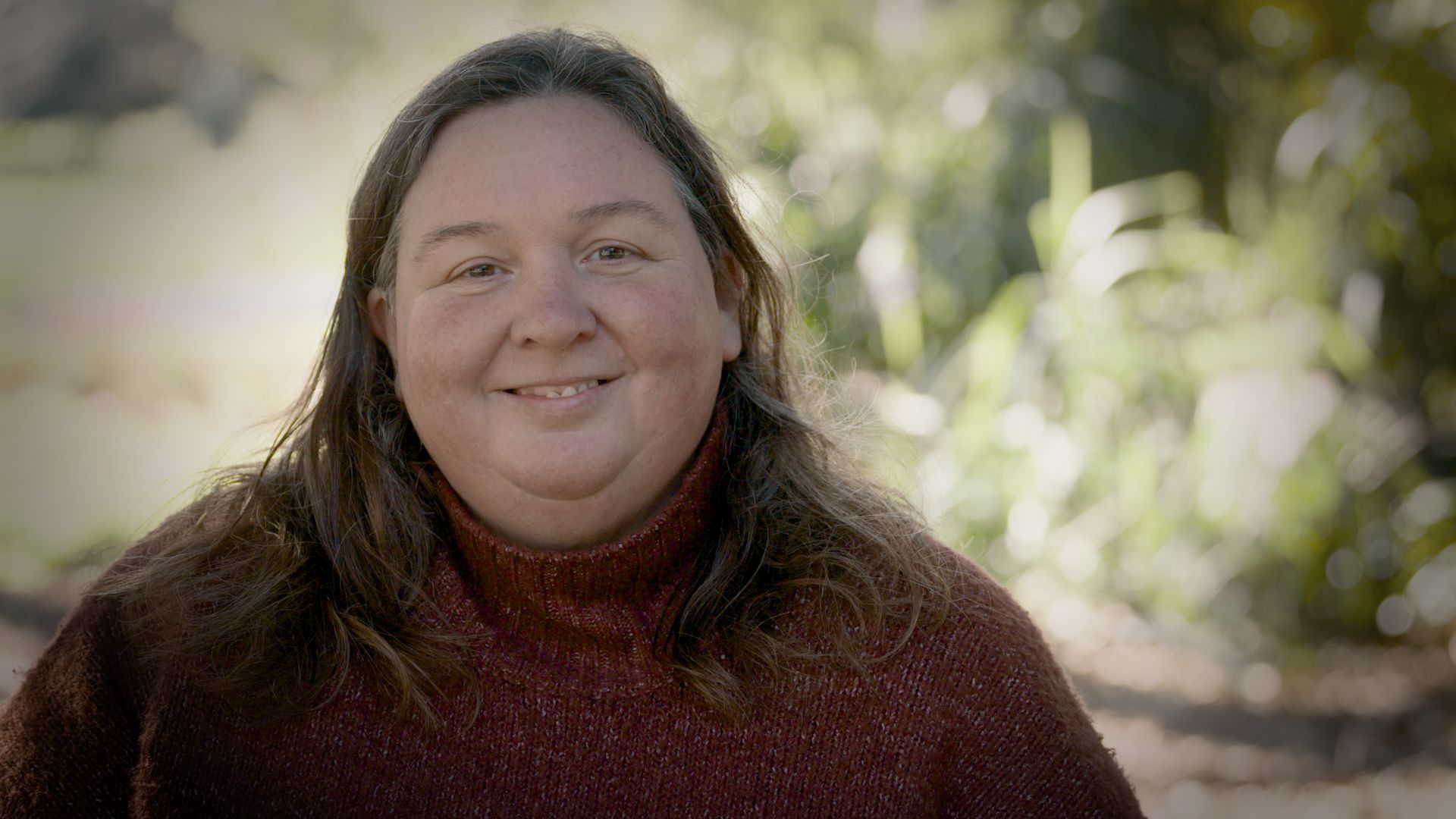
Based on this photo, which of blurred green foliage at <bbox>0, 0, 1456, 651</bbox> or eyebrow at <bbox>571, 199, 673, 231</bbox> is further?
blurred green foliage at <bbox>0, 0, 1456, 651</bbox>

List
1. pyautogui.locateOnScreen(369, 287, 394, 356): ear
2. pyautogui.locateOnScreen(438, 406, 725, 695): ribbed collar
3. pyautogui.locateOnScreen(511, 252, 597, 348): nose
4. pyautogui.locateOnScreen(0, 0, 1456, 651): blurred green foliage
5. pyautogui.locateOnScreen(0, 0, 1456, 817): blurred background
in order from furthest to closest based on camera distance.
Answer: pyautogui.locateOnScreen(0, 0, 1456, 651): blurred green foliage, pyautogui.locateOnScreen(0, 0, 1456, 817): blurred background, pyautogui.locateOnScreen(369, 287, 394, 356): ear, pyautogui.locateOnScreen(438, 406, 725, 695): ribbed collar, pyautogui.locateOnScreen(511, 252, 597, 348): nose

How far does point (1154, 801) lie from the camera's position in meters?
3.23

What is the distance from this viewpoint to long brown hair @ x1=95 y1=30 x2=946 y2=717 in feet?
4.86

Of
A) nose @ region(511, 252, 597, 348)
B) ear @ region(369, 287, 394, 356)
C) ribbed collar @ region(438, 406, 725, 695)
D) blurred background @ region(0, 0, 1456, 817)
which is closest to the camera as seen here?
nose @ region(511, 252, 597, 348)

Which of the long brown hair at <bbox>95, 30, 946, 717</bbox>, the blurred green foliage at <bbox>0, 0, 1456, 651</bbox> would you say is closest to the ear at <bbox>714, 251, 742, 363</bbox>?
the long brown hair at <bbox>95, 30, 946, 717</bbox>

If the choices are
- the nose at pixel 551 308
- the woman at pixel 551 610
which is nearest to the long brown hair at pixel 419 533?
the woman at pixel 551 610

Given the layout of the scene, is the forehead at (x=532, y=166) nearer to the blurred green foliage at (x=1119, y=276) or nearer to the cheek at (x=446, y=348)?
the cheek at (x=446, y=348)

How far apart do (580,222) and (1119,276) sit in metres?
2.81

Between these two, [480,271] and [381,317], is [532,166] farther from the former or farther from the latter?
[381,317]

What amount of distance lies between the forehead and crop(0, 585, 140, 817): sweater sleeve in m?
0.65

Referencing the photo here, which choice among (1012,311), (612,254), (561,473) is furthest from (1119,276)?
(561,473)

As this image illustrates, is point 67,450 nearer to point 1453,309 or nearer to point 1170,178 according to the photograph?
point 1170,178

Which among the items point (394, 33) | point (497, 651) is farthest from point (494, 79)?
point (394, 33)

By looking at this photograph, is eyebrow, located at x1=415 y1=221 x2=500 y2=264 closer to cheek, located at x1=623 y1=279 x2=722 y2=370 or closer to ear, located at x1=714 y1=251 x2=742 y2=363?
cheek, located at x1=623 y1=279 x2=722 y2=370
